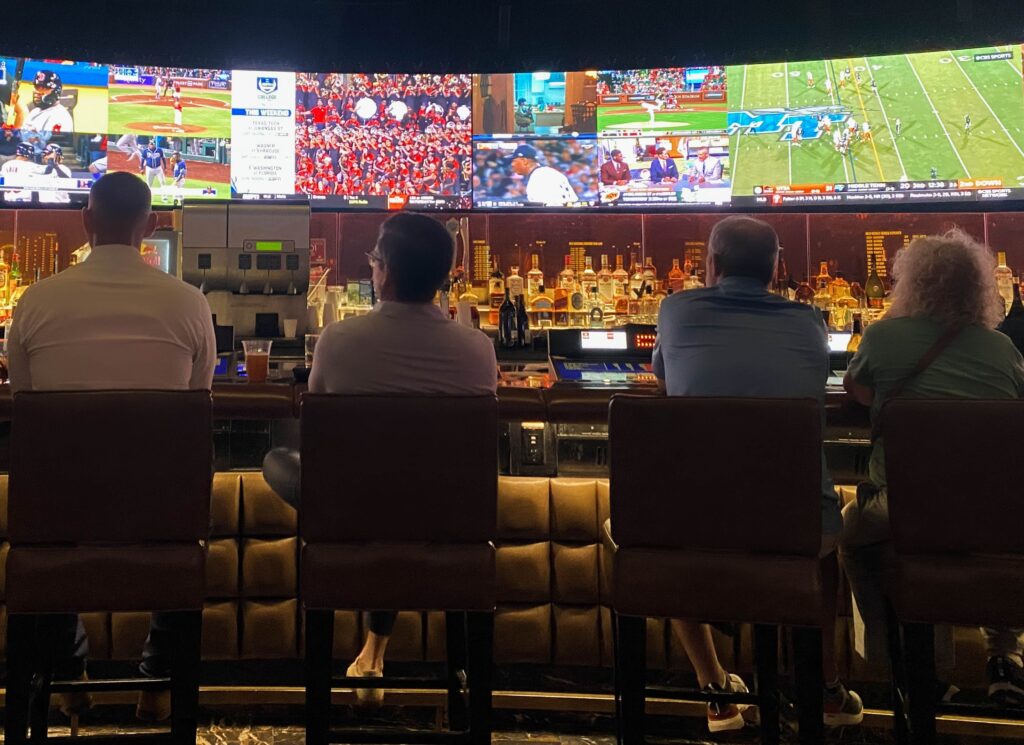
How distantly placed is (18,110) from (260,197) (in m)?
1.31

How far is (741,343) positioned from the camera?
198 centimetres

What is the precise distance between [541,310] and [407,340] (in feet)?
8.93

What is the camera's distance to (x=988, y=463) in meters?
1.60

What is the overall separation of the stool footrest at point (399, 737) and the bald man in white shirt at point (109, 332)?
443 millimetres

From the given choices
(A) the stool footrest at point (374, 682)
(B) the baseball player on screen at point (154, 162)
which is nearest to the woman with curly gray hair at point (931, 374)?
(A) the stool footrest at point (374, 682)

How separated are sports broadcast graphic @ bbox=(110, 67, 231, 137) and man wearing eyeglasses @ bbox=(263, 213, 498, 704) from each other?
130 inches

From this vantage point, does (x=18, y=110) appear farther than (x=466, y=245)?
No

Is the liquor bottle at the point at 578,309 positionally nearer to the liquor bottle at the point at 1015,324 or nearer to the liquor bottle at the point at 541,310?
the liquor bottle at the point at 541,310

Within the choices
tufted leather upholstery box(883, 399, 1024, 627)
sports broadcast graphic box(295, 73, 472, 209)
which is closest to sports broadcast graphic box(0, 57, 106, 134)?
sports broadcast graphic box(295, 73, 472, 209)

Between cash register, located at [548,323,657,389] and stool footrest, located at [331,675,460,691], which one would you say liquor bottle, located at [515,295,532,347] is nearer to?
cash register, located at [548,323,657,389]

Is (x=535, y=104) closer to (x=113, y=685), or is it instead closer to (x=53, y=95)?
(x=53, y=95)

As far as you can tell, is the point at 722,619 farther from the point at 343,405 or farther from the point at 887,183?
the point at 887,183

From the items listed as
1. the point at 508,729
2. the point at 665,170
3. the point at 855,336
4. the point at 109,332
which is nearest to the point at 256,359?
the point at 109,332

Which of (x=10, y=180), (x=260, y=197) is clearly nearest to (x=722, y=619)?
(x=260, y=197)
